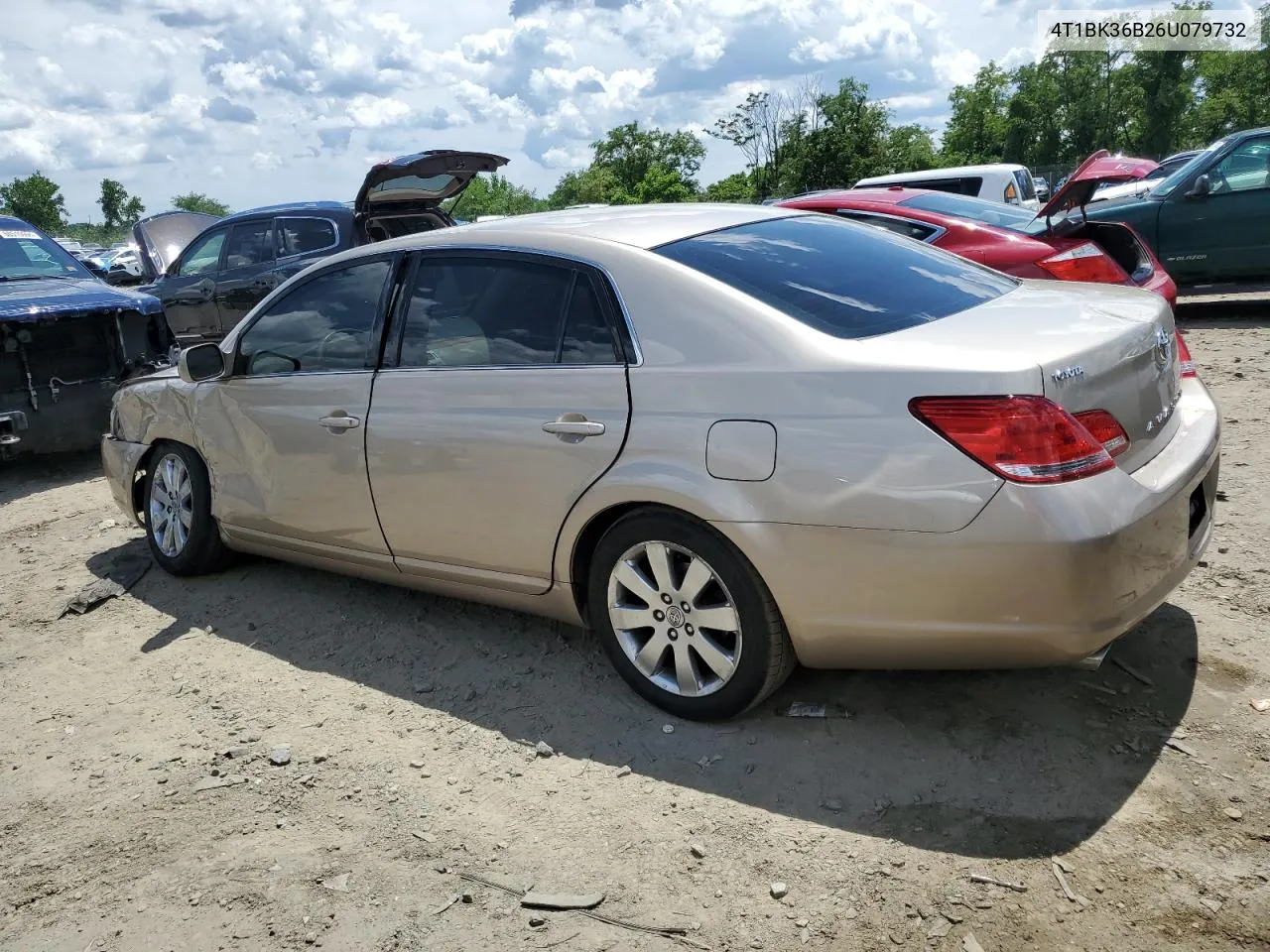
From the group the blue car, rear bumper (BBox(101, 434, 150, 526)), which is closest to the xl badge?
rear bumper (BBox(101, 434, 150, 526))

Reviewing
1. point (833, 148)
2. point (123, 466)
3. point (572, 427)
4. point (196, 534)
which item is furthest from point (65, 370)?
point (833, 148)

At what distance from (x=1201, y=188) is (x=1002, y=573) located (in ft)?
28.1

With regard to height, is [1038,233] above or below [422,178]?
below

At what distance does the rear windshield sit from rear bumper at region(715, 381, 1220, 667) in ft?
2.19

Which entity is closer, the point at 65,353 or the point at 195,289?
the point at 65,353

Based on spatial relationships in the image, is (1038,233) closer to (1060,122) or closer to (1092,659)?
(1092,659)

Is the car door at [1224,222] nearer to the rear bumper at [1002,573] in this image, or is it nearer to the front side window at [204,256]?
the rear bumper at [1002,573]

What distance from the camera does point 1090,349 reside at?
293cm

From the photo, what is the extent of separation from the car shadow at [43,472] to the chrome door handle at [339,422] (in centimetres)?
414

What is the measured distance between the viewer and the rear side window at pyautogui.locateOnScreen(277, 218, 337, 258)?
32.0 feet

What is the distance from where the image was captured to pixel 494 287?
388cm

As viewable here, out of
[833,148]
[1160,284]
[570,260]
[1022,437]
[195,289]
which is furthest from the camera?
[833,148]

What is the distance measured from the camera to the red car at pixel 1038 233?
21.6ft

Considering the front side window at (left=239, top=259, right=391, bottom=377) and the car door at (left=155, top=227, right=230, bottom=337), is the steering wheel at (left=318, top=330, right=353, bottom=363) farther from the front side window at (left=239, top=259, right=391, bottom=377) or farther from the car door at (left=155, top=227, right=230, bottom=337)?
the car door at (left=155, top=227, right=230, bottom=337)
